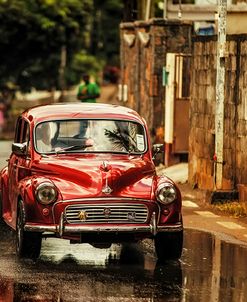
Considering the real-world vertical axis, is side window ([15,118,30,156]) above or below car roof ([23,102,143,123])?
below

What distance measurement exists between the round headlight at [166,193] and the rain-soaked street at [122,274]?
676 mm

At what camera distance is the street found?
12.0m

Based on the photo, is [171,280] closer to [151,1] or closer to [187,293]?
[187,293]

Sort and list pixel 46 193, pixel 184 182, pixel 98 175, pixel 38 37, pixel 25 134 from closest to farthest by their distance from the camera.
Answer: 1. pixel 46 193
2. pixel 98 175
3. pixel 25 134
4. pixel 184 182
5. pixel 38 37

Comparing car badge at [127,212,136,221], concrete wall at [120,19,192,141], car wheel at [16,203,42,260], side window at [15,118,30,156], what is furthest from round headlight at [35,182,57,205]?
concrete wall at [120,19,192,141]

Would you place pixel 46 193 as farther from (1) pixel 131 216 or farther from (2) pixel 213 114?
(2) pixel 213 114

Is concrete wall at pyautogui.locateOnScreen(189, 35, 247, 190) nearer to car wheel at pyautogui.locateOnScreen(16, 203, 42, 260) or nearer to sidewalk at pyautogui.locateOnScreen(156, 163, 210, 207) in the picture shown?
sidewalk at pyautogui.locateOnScreen(156, 163, 210, 207)

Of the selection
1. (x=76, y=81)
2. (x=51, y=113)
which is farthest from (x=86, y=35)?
(x=51, y=113)

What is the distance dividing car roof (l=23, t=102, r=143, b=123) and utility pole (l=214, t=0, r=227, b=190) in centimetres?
438

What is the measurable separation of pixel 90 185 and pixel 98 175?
182mm

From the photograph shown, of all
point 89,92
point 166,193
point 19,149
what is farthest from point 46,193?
point 89,92

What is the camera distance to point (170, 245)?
14.3 meters

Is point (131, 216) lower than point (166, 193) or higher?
lower

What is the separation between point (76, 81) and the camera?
2099 inches
